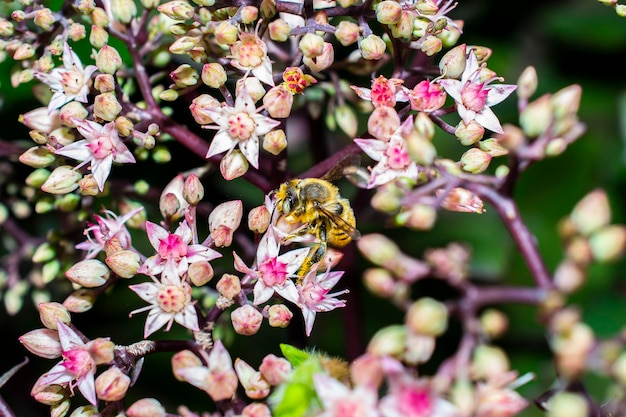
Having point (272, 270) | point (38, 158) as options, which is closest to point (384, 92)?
point (272, 270)

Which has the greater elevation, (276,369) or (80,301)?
(276,369)

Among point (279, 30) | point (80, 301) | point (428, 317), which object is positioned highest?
point (279, 30)

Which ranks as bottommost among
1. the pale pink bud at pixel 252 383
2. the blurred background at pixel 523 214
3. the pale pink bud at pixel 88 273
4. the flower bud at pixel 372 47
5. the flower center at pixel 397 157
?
the blurred background at pixel 523 214

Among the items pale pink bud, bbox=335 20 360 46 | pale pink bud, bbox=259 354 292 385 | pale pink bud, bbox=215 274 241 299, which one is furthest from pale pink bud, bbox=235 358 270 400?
pale pink bud, bbox=335 20 360 46

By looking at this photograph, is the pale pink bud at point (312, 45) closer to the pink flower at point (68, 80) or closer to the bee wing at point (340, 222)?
the bee wing at point (340, 222)

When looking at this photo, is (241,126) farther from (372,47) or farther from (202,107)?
(372,47)

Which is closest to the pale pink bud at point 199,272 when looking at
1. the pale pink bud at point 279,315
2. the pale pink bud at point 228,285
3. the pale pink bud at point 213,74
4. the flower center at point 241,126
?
the pale pink bud at point 228,285
